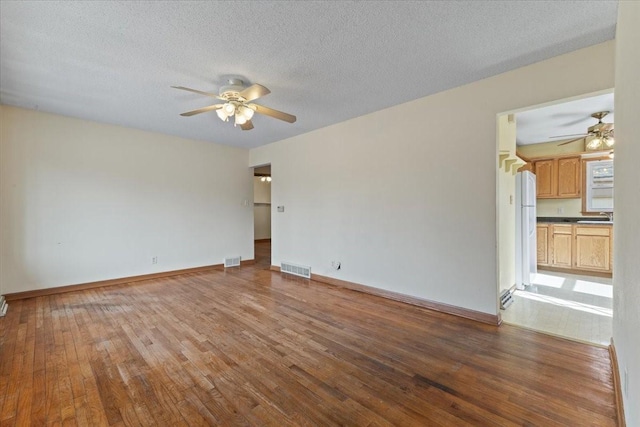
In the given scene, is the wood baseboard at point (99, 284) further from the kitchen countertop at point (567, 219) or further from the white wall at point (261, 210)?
the kitchen countertop at point (567, 219)

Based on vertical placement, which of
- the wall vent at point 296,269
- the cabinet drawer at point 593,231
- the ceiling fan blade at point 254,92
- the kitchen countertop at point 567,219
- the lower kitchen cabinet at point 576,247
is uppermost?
the ceiling fan blade at point 254,92

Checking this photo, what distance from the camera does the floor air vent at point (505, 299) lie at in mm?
3293

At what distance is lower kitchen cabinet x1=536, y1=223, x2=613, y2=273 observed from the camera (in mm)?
4652

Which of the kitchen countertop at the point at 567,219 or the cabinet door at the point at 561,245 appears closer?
the cabinet door at the point at 561,245

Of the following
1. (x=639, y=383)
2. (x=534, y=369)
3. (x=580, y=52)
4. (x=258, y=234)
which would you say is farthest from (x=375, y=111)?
(x=258, y=234)

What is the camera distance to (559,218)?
550cm

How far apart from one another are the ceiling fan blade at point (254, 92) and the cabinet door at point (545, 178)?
18.9 ft

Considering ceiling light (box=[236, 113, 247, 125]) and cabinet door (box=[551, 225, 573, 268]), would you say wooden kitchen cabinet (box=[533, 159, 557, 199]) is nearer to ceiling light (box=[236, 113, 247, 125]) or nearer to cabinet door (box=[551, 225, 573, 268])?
cabinet door (box=[551, 225, 573, 268])

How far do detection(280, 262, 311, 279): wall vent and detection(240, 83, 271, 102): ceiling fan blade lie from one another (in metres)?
3.04

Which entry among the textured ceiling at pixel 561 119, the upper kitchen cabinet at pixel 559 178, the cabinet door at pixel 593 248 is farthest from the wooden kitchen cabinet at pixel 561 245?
the textured ceiling at pixel 561 119

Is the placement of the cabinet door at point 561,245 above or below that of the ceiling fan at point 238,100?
below

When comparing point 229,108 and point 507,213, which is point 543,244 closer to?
point 507,213

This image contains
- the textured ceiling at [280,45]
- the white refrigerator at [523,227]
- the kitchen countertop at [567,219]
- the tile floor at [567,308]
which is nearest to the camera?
the textured ceiling at [280,45]

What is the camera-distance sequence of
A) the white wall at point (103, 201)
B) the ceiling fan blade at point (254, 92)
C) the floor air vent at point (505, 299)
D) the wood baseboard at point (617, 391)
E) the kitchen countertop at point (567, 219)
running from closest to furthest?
the wood baseboard at point (617, 391) → the ceiling fan blade at point (254, 92) → the floor air vent at point (505, 299) → the white wall at point (103, 201) → the kitchen countertop at point (567, 219)
